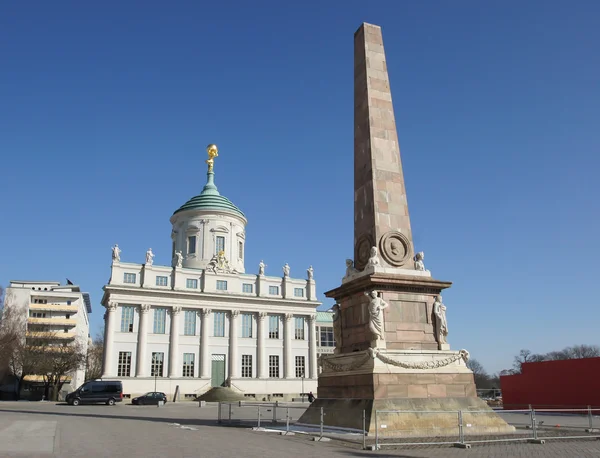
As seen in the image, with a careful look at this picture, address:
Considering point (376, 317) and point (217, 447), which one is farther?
point (376, 317)

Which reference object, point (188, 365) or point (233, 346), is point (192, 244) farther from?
point (188, 365)

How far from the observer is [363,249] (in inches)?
711

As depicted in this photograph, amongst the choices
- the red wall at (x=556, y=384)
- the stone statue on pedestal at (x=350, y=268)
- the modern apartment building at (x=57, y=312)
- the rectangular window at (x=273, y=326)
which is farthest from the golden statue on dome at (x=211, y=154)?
the stone statue on pedestal at (x=350, y=268)

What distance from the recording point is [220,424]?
20844mm

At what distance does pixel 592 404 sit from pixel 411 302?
19.7 metres

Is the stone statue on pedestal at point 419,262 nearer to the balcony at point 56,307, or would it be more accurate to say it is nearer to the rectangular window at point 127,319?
the rectangular window at point 127,319

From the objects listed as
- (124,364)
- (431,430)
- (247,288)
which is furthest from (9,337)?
(431,430)

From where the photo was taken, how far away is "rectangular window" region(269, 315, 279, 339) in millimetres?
65938

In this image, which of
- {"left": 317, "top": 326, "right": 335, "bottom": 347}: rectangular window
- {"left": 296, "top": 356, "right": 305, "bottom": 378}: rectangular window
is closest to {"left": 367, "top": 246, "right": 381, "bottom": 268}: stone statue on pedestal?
{"left": 296, "top": 356, "right": 305, "bottom": 378}: rectangular window

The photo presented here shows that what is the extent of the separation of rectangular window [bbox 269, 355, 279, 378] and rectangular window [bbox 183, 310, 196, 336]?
9.93 meters

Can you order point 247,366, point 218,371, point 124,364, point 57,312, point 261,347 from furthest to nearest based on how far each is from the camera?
1. point 57,312
2. point 261,347
3. point 247,366
4. point 218,371
5. point 124,364

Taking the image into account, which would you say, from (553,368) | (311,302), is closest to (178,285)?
(311,302)

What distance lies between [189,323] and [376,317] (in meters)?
48.9

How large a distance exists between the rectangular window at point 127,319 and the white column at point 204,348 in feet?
25.5
